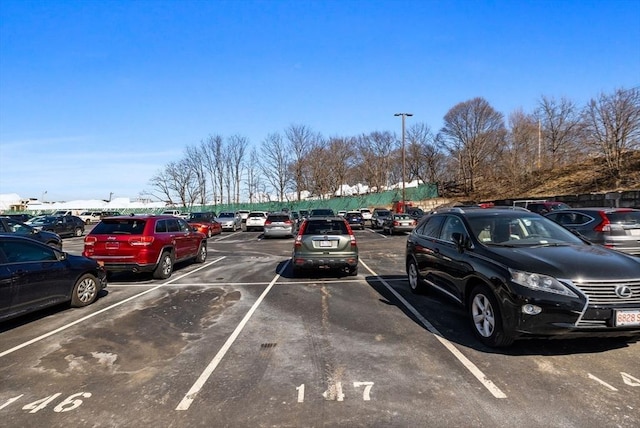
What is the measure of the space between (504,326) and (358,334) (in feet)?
6.30

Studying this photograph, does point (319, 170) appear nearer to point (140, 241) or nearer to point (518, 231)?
point (140, 241)

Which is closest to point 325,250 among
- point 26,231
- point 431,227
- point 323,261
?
point 323,261

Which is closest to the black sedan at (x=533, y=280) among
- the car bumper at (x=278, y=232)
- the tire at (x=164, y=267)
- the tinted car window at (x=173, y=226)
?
the tire at (x=164, y=267)

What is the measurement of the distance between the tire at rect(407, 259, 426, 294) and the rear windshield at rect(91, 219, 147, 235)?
6387 millimetres

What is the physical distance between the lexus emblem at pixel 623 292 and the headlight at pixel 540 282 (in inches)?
18.1

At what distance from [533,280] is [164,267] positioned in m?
8.80

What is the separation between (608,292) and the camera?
14.7 ft

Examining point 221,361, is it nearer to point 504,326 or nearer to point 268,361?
point 268,361

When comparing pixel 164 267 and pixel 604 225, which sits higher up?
pixel 604 225

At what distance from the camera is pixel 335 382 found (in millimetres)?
4242

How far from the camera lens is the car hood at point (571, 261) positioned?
4.62 metres

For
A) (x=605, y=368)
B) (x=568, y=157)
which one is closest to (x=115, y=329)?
(x=605, y=368)

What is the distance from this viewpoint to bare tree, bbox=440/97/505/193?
5984 centimetres

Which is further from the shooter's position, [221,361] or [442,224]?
[442,224]
